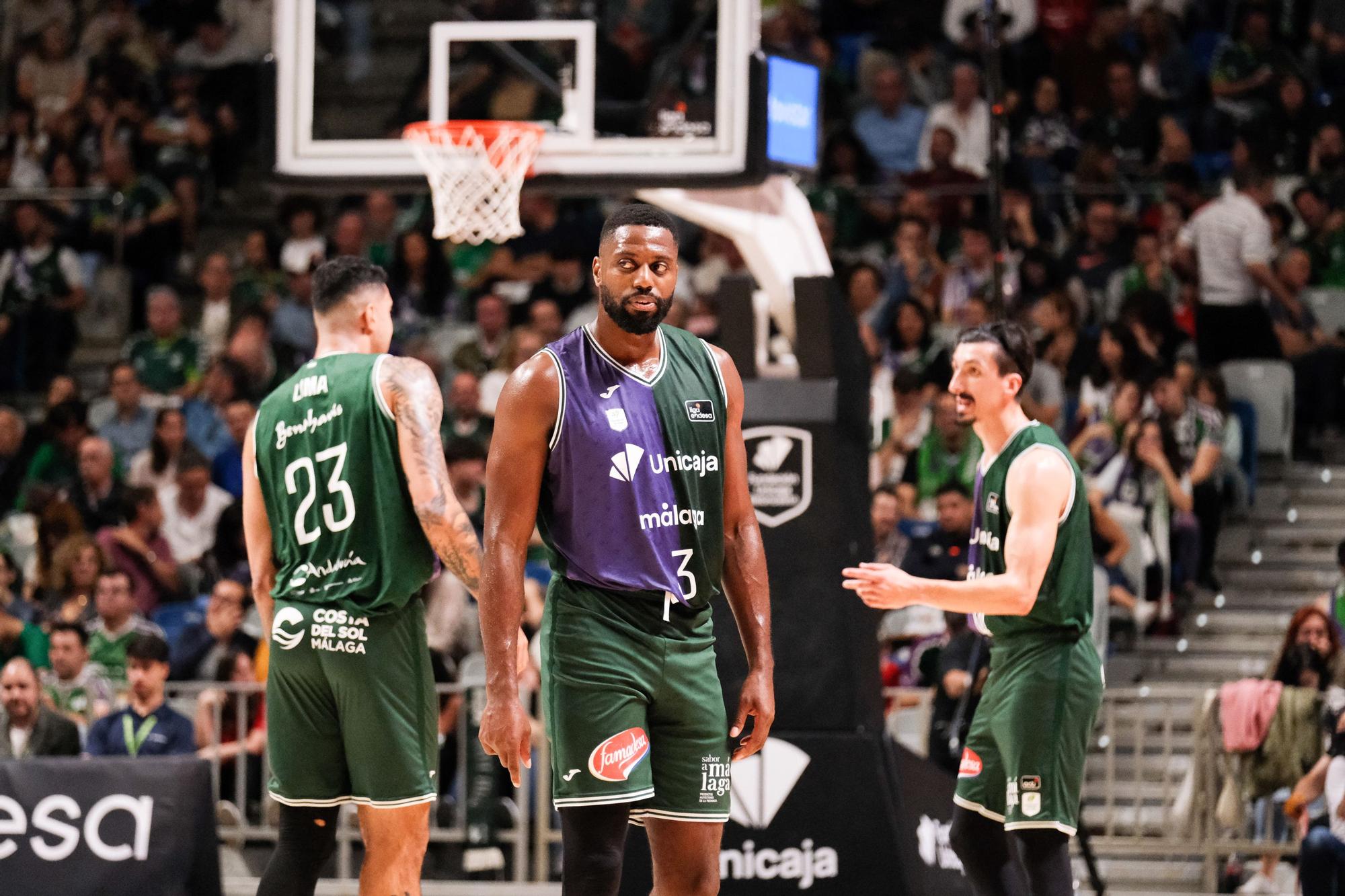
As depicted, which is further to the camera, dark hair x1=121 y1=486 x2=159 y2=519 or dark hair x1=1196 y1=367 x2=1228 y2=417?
dark hair x1=121 y1=486 x2=159 y2=519

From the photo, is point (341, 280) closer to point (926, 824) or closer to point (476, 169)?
point (476, 169)

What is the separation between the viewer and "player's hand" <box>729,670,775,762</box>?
204 inches

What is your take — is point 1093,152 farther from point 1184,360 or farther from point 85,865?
point 85,865

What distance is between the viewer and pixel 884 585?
5836 mm

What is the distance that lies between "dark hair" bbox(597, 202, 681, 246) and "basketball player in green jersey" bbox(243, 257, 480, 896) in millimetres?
1338

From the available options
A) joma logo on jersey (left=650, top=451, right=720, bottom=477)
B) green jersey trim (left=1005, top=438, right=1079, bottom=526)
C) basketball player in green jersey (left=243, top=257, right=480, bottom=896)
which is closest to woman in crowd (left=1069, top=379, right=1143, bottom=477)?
green jersey trim (left=1005, top=438, right=1079, bottom=526)

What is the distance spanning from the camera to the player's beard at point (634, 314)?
199 inches

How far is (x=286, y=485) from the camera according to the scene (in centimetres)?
627

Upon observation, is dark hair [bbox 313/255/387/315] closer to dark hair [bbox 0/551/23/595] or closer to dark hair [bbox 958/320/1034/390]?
dark hair [bbox 958/320/1034/390]

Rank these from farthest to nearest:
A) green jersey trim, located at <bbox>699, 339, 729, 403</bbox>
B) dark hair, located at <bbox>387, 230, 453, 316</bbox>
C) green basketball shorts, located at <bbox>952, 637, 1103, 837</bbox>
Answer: dark hair, located at <bbox>387, 230, 453, 316</bbox> → green basketball shorts, located at <bbox>952, 637, 1103, 837</bbox> → green jersey trim, located at <bbox>699, 339, 729, 403</bbox>

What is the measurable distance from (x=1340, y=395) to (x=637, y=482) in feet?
31.7

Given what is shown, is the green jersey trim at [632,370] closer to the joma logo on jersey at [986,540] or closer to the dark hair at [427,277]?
the joma logo on jersey at [986,540]

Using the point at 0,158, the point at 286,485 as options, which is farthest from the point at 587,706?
the point at 0,158

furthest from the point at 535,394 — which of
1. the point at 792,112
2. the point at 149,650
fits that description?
the point at 149,650
